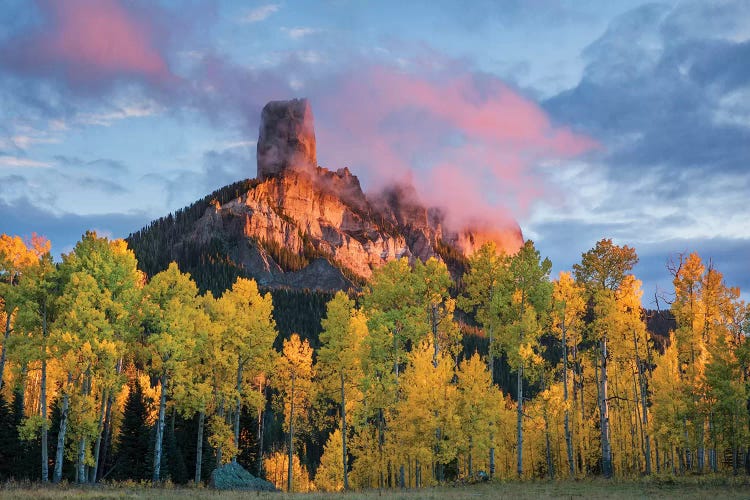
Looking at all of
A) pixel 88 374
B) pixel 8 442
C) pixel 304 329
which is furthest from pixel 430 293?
pixel 304 329

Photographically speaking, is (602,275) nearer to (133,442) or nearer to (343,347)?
(343,347)

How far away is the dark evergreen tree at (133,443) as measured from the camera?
40500 mm

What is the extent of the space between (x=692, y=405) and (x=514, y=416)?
20534 millimetres

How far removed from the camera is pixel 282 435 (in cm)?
10681

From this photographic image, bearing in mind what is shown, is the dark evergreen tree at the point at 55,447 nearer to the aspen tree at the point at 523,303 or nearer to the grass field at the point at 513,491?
the grass field at the point at 513,491

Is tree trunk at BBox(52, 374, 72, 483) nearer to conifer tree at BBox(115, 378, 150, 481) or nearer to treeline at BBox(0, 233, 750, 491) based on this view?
treeline at BBox(0, 233, 750, 491)

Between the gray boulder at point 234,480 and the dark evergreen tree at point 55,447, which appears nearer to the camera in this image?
the gray boulder at point 234,480

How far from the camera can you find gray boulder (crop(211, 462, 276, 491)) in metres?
29.0

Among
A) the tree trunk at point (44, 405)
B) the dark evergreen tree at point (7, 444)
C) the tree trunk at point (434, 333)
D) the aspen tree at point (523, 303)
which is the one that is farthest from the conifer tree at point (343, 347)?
the dark evergreen tree at point (7, 444)

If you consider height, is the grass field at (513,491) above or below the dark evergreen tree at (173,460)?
above

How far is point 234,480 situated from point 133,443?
1602cm

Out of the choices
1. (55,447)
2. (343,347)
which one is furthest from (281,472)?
(343,347)

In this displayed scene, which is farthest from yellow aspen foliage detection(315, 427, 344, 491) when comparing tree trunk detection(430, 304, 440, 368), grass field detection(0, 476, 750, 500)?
grass field detection(0, 476, 750, 500)

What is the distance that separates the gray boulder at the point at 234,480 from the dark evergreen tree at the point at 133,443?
12.9 m
